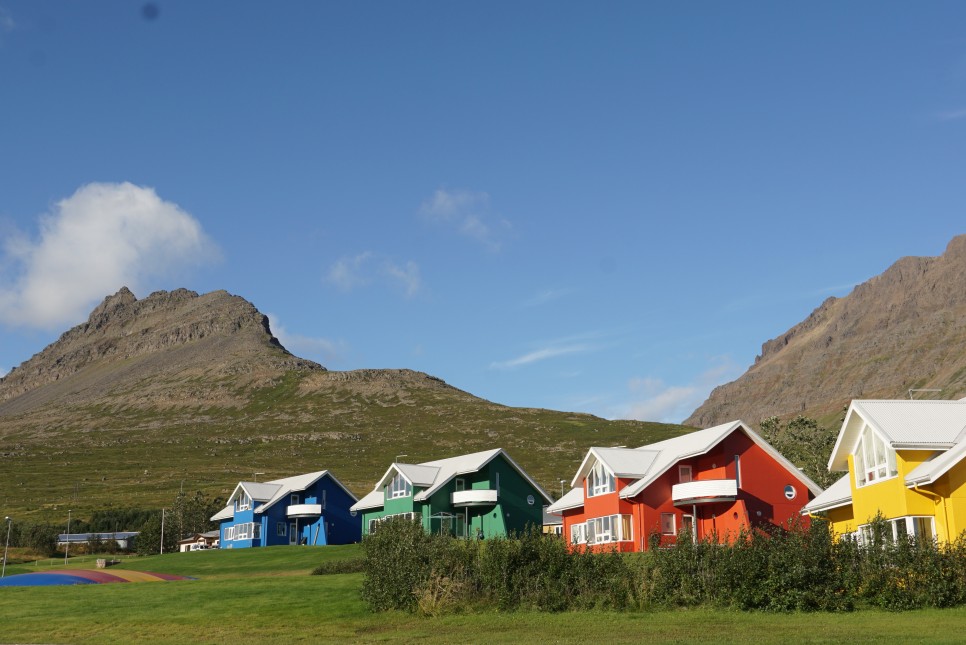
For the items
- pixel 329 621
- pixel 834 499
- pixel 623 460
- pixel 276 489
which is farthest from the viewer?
pixel 276 489

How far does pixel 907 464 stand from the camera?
30188 mm

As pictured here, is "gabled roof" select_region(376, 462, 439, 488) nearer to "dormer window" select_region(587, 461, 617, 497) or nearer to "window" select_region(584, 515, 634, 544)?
"window" select_region(584, 515, 634, 544)

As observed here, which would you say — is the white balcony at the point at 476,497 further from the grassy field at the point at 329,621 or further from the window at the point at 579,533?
the grassy field at the point at 329,621

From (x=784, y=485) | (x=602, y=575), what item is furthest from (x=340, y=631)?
(x=784, y=485)

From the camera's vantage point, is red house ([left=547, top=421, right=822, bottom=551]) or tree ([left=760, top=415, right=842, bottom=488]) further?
tree ([left=760, top=415, right=842, bottom=488])

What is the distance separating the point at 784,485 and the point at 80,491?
436ft

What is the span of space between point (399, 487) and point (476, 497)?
735 centimetres

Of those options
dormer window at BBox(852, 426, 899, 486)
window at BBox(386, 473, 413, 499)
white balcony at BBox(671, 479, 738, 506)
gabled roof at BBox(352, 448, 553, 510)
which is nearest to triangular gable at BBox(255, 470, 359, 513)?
gabled roof at BBox(352, 448, 553, 510)

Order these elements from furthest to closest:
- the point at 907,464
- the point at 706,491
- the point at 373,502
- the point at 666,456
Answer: the point at 373,502 → the point at 666,456 → the point at 706,491 → the point at 907,464

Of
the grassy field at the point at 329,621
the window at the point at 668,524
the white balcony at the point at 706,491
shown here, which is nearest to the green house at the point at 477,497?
the window at the point at 668,524

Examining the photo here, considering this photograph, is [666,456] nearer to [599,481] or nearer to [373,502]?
[599,481]

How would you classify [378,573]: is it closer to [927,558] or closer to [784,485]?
[927,558]

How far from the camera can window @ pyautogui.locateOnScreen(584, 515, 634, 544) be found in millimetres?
48625

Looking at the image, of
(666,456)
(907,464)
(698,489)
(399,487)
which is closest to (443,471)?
(399,487)
